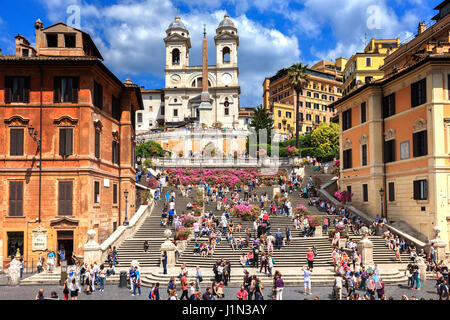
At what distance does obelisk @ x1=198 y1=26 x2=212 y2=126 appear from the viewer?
105 m

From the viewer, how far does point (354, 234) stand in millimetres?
33562

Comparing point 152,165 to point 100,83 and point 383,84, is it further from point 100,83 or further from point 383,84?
point 383,84

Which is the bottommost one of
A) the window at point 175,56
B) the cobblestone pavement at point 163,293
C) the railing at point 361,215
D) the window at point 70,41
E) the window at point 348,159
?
the cobblestone pavement at point 163,293

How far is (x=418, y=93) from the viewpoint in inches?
1265

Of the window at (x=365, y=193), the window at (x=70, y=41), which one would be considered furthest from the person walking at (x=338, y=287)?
the window at (x=70, y=41)

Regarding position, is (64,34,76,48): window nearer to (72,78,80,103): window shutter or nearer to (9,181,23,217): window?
(72,78,80,103): window shutter

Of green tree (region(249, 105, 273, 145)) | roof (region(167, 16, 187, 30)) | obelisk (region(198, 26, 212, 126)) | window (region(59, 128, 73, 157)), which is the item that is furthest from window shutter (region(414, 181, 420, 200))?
roof (region(167, 16, 187, 30))

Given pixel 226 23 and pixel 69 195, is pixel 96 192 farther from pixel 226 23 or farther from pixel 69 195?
pixel 226 23

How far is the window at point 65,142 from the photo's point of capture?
29.7 m

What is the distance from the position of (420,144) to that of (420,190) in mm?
3293

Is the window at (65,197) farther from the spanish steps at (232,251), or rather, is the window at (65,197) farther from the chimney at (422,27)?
the chimney at (422,27)

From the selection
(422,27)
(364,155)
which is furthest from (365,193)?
(422,27)

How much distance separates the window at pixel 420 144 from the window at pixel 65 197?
24.3 meters
